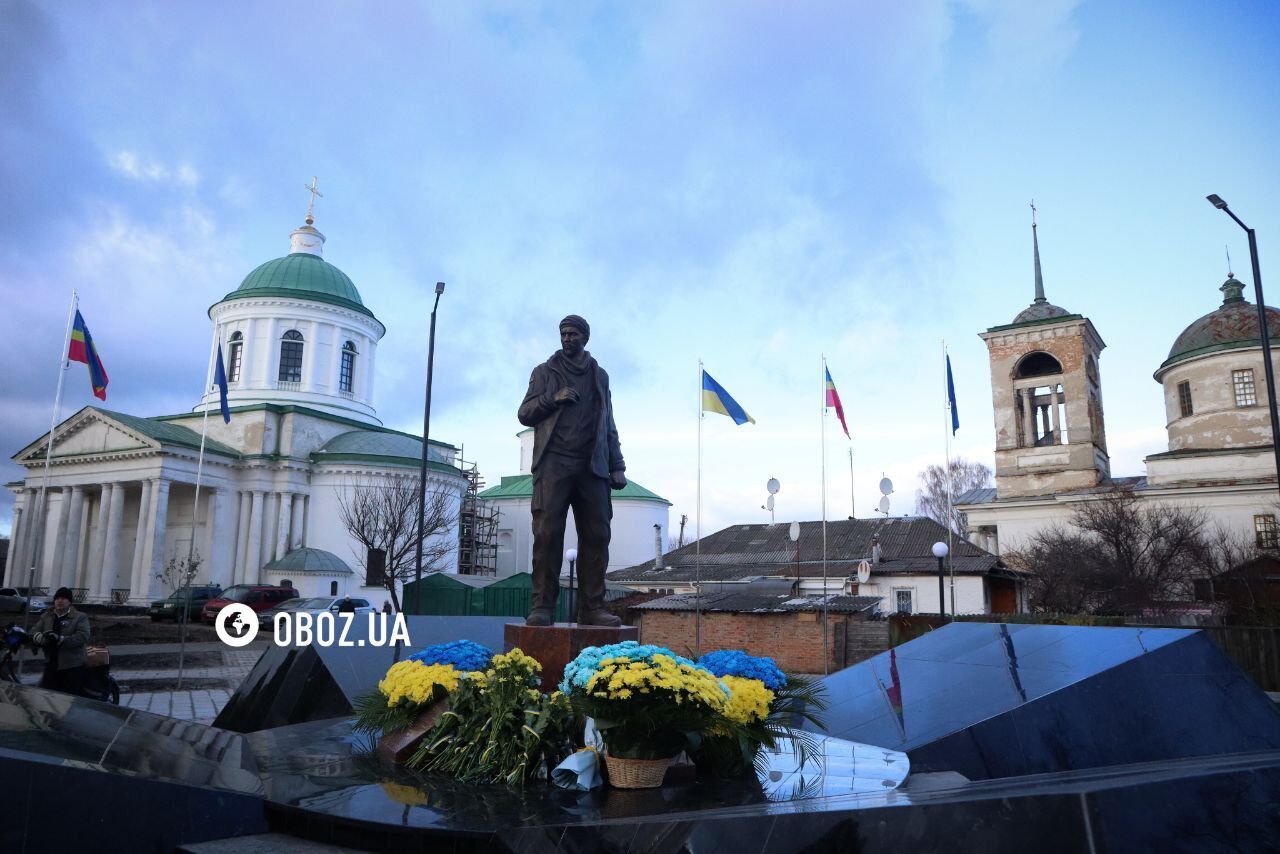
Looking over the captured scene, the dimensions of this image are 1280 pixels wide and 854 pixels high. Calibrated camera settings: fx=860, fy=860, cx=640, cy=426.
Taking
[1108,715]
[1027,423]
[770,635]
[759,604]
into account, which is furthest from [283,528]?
[1108,715]

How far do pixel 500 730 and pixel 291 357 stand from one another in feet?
167

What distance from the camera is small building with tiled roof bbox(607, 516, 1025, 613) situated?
106 feet

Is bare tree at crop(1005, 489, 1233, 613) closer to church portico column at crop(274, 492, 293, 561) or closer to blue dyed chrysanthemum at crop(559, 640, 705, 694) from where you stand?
blue dyed chrysanthemum at crop(559, 640, 705, 694)

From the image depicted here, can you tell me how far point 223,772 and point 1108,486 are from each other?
159 ft

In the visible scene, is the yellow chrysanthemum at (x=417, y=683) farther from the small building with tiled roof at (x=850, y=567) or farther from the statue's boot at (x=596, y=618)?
the small building with tiled roof at (x=850, y=567)

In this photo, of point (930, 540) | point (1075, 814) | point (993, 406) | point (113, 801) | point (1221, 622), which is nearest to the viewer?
point (1075, 814)

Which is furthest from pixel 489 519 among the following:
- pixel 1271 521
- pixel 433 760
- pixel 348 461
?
pixel 433 760

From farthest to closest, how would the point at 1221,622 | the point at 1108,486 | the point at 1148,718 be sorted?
the point at 1108,486 < the point at 1221,622 < the point at 1148,718

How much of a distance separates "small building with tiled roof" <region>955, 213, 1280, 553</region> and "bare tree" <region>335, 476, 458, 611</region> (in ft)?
96.3

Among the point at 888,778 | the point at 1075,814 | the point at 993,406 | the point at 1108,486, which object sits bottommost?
the point at 888,778

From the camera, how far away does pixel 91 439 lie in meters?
47.1

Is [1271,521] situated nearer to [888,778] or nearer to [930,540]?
[930,540]

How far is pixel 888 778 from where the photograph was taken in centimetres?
510

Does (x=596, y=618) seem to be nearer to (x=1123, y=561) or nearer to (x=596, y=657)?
(x=596, y=657)
